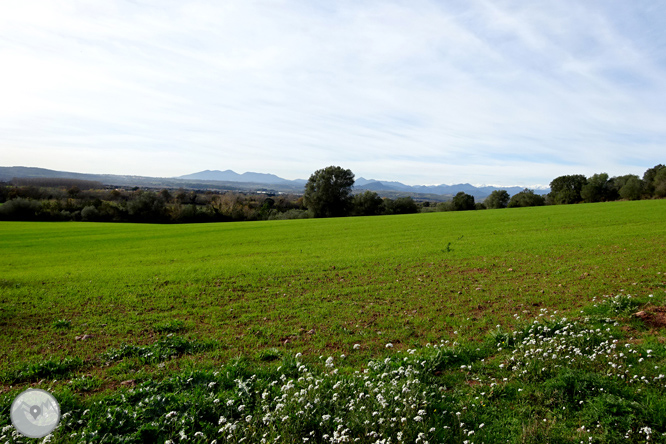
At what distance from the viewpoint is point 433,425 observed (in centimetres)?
503

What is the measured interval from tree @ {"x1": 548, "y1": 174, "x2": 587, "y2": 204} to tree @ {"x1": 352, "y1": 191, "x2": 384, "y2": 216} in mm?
49550

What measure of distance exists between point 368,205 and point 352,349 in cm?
8126

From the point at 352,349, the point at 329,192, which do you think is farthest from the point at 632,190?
the point at 352,349

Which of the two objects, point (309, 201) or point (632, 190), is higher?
point (632, 190)

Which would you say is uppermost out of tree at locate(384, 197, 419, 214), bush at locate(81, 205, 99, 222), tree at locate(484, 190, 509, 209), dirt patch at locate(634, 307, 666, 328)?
tree at locate(484, 190, 509, 209)

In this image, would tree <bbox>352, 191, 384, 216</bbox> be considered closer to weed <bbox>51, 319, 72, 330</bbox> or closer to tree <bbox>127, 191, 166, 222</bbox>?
tree <bbox>127, 191, 166, 222</bbox>

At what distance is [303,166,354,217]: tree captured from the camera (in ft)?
289

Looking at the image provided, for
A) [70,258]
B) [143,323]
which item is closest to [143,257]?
[70,258]

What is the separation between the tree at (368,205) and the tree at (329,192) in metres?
2.13

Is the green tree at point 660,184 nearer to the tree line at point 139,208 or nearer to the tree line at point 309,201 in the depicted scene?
the tree line at point 309,201

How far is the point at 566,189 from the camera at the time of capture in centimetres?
9388

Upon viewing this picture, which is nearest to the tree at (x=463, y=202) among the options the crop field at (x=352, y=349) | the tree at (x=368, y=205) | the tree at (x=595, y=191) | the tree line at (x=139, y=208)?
the tree line at (x=139, y=208)

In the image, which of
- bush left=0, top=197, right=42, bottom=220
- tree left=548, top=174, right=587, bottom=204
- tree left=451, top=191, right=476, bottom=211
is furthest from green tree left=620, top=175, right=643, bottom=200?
bush left=0, top=197, right=42, bottom=220

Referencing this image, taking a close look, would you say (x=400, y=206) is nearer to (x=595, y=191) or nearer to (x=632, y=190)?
(x=595, y=191)
